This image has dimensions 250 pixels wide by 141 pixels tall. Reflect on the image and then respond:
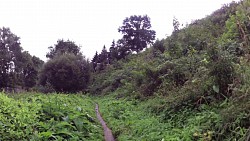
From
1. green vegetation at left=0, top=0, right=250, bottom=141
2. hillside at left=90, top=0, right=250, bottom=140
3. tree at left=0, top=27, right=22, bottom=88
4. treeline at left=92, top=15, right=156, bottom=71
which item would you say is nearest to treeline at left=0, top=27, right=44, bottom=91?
tree at left=0, top=27, right=22, bottom=88

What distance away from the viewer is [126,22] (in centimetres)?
4106

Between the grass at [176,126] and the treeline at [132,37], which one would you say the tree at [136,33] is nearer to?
the treeline at [132,37]

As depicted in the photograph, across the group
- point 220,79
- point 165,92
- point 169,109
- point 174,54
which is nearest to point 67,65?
point 174,54

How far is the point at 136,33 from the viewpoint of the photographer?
40188 mm

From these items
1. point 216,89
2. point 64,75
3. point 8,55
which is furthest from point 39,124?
point 8,55

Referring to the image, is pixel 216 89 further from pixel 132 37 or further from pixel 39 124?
pixel 132 37

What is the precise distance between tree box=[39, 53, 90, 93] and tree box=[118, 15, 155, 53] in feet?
37.3

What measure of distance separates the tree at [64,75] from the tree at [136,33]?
11370 millimetres

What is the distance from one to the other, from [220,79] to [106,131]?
4.73m

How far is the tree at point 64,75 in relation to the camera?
96.0 ft

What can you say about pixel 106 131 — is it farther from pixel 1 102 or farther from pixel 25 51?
pixel 25 51

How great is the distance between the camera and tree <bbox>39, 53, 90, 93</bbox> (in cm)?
2925

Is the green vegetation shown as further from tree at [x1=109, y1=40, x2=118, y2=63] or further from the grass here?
tree at [x1=109, y1=40, x2=118, y2=63]

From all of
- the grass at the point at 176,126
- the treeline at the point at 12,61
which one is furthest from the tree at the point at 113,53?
the grass at the point at 176,126
